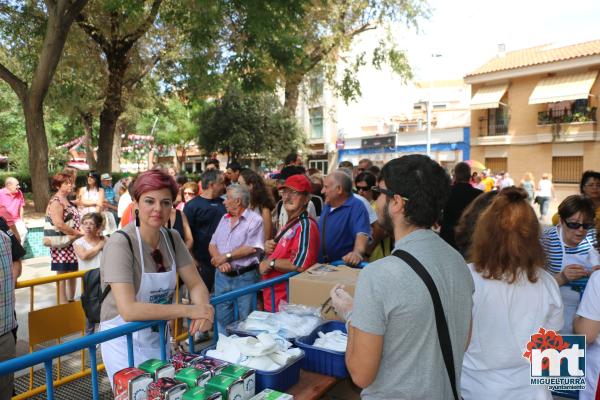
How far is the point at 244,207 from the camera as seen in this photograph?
4594 millimetres

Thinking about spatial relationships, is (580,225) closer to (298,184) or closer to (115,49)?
(298,184)

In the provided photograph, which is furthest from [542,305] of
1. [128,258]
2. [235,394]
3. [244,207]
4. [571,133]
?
[571,133]

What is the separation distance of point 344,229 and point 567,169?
2518 cm

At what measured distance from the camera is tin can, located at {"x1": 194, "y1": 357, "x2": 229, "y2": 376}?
1954 mm

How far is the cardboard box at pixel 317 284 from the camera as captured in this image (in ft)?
9.66

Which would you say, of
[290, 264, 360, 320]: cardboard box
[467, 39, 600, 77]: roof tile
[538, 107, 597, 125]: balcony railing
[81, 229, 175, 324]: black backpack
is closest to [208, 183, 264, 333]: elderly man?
[290, 264, 360, 320]: cardboard box

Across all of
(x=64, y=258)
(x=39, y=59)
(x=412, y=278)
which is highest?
(x=39, y=59)

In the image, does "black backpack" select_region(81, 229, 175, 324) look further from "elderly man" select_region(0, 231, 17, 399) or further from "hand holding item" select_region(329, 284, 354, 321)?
"hand holding item" select_region(329, 284, 354, 321)

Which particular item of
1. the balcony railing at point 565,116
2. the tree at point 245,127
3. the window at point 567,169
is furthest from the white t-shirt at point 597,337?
the balcony railing at point 565,116

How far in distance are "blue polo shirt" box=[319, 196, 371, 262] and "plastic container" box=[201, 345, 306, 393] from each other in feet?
7.12

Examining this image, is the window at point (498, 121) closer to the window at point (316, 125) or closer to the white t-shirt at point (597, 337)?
the window at point (316, 125)

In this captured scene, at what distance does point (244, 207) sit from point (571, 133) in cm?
2518

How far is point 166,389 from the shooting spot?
178 cm

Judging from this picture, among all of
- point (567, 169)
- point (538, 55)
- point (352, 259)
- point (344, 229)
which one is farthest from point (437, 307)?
point (538, 55)
